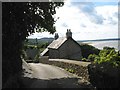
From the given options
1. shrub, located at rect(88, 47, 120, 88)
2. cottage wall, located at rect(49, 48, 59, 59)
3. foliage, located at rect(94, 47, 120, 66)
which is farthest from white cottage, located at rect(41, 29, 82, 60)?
shrub, located at rect(88, 47, 120, 88)

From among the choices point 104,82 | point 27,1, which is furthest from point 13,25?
point 104,82

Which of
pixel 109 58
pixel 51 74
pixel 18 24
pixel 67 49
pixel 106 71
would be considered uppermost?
pixel 18 24

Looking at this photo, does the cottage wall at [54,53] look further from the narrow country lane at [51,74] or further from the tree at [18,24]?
the tree at [18,24]

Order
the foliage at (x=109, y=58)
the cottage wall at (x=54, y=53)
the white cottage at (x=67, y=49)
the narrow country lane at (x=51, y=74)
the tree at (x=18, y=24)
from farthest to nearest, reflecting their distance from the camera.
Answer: the cottage wall at (x=54, y=53) < the white cottage at (x=67, y=49) < the narrow country lane at (x=51, y=74) < the foliage at (x=109, y=58) < the tree at (x=18, y=24)

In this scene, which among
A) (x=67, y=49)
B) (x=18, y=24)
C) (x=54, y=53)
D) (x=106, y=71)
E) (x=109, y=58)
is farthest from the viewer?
(x=67, y=49)

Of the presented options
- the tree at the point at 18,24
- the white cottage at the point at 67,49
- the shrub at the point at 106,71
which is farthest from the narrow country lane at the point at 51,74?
the white cottage at the point at 67,49

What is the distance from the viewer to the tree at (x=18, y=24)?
57.6 ft

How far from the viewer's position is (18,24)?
20.3 m

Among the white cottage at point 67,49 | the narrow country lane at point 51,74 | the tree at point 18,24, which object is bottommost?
the narrow country lane at point 51,74

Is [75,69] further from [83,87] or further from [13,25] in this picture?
[13,25]

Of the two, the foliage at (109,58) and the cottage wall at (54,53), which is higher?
→ the foliage at (109,58)

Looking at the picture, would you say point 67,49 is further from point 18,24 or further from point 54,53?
point 18,24

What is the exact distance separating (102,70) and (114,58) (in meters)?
1.30

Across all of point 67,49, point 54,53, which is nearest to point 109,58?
point 54,53
